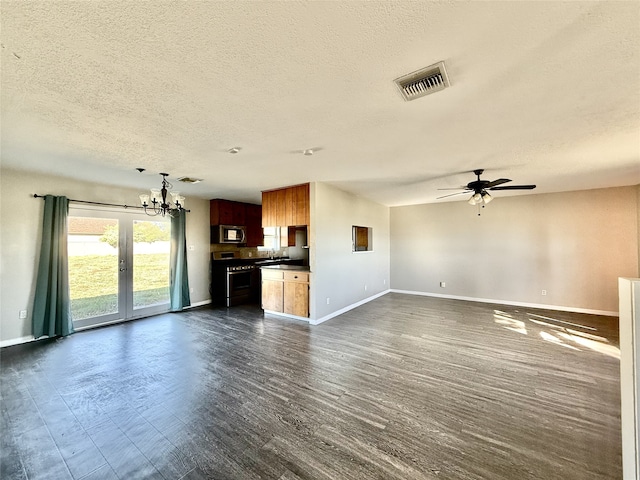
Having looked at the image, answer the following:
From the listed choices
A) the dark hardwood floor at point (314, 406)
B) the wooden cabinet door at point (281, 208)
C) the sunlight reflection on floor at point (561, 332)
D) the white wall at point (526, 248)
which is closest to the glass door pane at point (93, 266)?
the dark hardwood floor at point (314, 406)

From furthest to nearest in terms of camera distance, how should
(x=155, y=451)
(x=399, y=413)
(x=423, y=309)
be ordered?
(x=423, y=309), (x=399, y=413), (x=155, y=451)

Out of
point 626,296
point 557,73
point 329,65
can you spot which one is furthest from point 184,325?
point 557,73

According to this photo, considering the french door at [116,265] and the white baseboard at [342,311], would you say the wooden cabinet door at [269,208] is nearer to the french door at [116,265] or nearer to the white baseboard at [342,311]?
the white baseboard at [342,311]

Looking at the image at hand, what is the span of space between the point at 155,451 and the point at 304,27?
2.93 metres

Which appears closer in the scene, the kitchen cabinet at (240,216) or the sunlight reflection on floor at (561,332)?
the sunlight reflection on floor at (561,332)

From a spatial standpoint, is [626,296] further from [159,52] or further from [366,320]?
[366,320]

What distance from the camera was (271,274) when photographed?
5.39 metres

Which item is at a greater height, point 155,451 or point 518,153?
point 518,153

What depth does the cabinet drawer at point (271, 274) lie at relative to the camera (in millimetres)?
5262

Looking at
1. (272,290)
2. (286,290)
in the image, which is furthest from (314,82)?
(272,290)

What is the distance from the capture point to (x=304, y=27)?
131 cm

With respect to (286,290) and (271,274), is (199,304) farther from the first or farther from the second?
(286,290)

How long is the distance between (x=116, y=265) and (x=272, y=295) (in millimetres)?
3098

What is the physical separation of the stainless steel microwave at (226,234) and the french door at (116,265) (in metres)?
1.11
